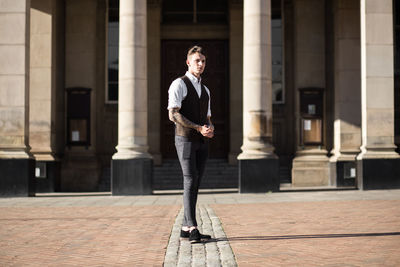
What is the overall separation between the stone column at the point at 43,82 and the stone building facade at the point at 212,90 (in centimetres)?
3

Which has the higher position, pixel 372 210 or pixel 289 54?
pixel 289 54

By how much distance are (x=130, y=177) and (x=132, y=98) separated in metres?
1.95

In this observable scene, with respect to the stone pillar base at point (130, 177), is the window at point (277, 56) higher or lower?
higher

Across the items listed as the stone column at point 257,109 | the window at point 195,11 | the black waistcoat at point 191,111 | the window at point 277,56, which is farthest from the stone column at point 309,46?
the black waistcoat at point 191,111

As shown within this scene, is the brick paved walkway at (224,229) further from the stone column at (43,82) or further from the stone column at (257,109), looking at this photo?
the stone column at (43,82)

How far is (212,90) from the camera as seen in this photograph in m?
20.5

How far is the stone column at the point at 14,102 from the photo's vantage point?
1477cm

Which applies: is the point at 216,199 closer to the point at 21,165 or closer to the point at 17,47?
the point at 21,165

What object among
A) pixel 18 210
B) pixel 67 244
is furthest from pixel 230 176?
pixel 67 244

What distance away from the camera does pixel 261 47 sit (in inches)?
599

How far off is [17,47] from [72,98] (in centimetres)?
436

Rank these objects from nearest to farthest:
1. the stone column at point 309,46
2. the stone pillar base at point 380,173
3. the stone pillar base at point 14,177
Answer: the stone pillar base at point 14,177, the stone pillar base at point 380,173, the stone column at point 309,46

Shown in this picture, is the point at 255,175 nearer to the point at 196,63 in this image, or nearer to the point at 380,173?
the point at 380,173

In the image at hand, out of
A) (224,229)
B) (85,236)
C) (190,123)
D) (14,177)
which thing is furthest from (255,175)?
(190,123)
